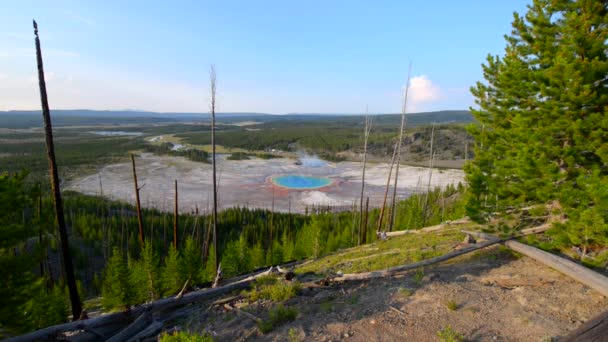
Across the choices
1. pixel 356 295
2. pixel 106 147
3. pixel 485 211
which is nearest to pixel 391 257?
pixel 485 211

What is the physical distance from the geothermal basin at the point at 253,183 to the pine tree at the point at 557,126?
120 feet

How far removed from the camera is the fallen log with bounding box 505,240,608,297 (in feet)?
21.3

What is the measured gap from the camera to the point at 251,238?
130 feet

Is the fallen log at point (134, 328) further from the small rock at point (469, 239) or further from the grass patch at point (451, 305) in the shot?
the small rock at point (469, 239)

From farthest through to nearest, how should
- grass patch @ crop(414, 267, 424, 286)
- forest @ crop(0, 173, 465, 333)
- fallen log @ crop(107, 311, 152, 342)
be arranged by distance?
1. forest @ crop(0, 173, 465, 333)
2. grass patch @ crop(414, 267, 424, 286)
3. fallen log @ crop(107, 311, 152, 342)

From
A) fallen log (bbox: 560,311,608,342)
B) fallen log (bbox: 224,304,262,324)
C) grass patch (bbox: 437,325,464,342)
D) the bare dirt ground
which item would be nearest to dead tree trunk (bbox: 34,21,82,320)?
the bare dirt ground

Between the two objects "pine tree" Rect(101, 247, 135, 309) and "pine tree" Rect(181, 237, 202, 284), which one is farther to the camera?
"pine tree" Rect(181, 237, 202, 284)

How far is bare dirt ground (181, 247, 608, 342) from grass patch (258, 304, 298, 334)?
0.11 metres

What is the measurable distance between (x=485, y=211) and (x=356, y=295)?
18.0 ft

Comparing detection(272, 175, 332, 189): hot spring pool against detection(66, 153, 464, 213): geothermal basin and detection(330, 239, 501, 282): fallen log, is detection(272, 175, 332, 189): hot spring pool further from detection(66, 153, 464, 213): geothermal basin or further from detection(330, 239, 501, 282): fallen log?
detection(330, 239, 501, 282): fallen log

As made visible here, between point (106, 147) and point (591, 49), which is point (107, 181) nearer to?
point (106, 147)

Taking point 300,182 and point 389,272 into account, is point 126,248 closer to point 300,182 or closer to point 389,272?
point 389,272

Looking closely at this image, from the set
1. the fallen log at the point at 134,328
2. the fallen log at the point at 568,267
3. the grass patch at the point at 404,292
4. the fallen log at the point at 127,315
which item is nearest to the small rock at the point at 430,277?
the grass patch at the point at 404,292

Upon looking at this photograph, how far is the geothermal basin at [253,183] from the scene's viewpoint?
53.2 m
